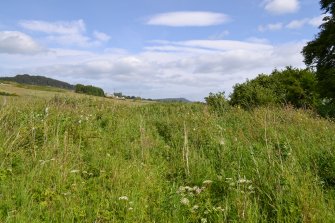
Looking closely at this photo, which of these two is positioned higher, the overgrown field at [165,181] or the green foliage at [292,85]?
the green foliage at [292,85]

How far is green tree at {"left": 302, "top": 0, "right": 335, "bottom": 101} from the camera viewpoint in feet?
67.6

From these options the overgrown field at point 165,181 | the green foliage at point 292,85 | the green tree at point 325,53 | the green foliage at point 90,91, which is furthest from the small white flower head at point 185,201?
the green foliage at point 292,85

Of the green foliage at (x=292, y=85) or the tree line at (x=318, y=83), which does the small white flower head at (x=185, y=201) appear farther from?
the green foliage at (x=292, y=85)

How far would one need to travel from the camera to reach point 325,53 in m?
21.7

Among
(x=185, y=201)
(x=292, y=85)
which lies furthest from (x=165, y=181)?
(x=292, y=85)

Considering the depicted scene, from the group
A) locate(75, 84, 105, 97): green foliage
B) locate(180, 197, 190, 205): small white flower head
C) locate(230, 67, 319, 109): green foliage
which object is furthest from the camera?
locate(230, 67, 319, 109): green foliage

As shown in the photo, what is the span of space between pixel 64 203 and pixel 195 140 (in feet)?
13.3

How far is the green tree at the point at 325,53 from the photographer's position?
20594 mm

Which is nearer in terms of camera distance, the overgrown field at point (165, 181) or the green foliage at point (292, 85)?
the overgrown field at point (165, 181)

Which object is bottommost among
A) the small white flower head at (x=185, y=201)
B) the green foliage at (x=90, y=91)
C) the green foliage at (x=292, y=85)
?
the small white flower head at (x=185, y=201)

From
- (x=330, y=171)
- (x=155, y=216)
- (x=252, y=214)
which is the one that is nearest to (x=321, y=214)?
(x=252, y=214)

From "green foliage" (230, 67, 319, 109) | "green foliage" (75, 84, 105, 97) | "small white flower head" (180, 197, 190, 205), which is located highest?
"green foliage" (230, 67, 319, 109)

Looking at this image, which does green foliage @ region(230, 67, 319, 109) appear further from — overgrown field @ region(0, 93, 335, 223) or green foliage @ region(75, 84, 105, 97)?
overgrown field @ region(0, 93, 335, 223)

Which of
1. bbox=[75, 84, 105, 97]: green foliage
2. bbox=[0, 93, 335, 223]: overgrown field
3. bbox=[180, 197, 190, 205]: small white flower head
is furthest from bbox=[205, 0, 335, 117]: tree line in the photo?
bbox=[180, 197, 190, 205]: small white flower head
